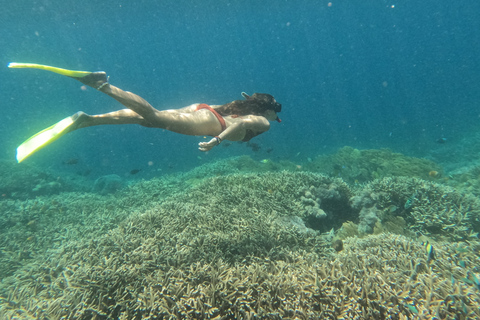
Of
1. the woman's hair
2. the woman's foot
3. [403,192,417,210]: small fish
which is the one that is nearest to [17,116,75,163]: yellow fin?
the woman's foot

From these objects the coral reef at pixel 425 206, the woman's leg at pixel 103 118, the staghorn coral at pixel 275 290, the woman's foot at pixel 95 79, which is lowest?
the coral reef at pixel 425 206

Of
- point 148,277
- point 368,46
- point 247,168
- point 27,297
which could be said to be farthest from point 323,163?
point 368,46

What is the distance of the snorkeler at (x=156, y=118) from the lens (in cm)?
338

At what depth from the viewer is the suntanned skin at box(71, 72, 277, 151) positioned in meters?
3.45

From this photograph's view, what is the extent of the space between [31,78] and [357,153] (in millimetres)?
98480

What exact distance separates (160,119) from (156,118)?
2.8 inches

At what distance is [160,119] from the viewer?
12.8 feet

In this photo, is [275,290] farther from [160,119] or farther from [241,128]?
[160,119]

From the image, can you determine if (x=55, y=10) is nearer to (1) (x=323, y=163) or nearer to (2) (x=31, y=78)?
(1) (x=323, y=163)

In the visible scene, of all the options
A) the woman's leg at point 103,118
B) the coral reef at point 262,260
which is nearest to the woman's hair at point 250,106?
the coral reef at point 262,260

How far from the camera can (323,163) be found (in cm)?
1430

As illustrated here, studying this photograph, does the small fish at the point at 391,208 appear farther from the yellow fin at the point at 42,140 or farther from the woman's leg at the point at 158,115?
the yellow fin at the point at 42,140

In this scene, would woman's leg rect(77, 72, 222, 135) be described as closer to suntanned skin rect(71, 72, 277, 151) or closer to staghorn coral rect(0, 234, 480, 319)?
suntanned skin rect(71, 72, 277, 151)

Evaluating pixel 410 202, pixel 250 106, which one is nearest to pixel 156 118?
pixel 250 106
